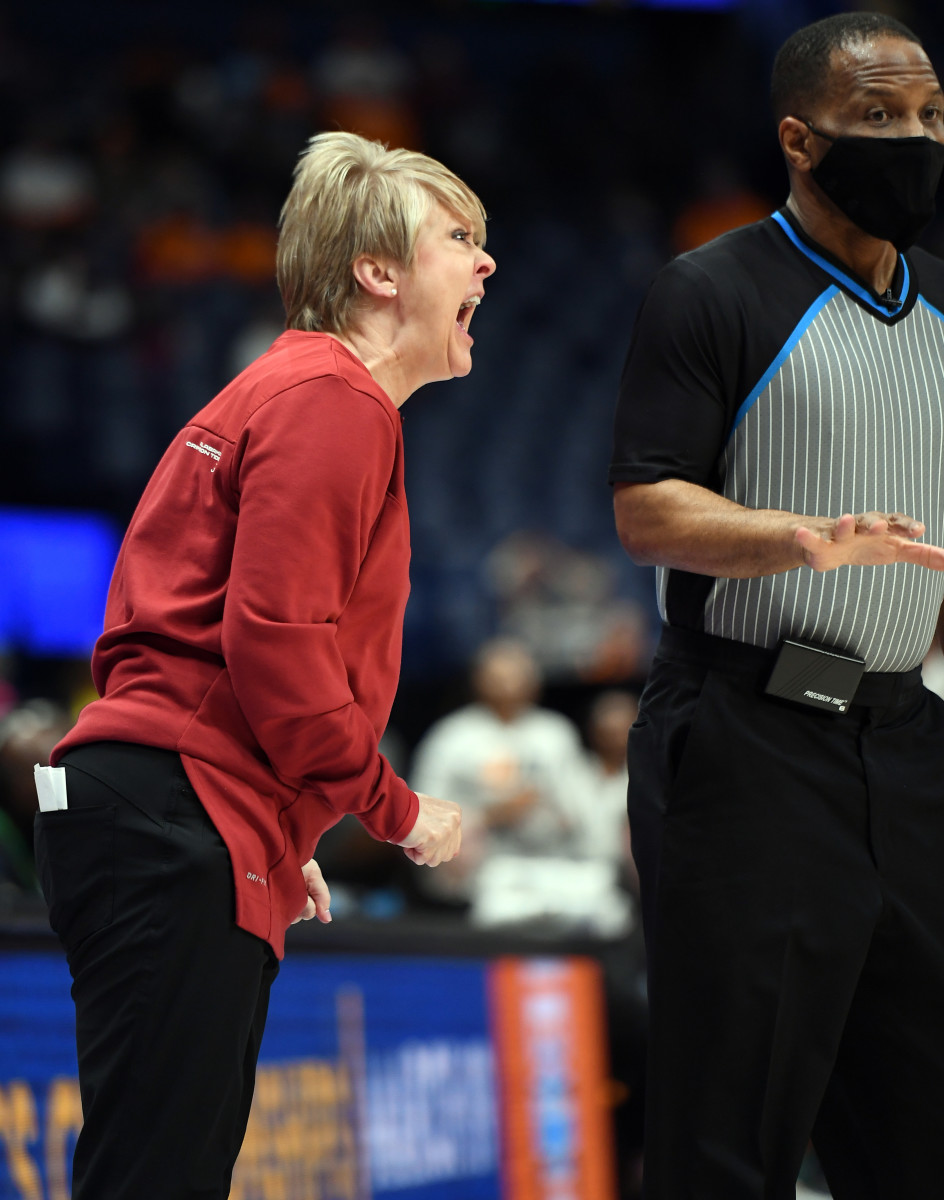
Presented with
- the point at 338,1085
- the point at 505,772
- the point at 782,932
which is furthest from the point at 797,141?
the point at 505,772

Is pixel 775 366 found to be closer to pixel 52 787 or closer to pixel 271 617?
pixel 271 617

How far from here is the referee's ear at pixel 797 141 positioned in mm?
2104

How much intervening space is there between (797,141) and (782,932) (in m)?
1.09

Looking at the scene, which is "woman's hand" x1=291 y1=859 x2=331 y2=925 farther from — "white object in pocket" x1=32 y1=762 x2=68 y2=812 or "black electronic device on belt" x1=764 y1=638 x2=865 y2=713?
"black electronic device on belt" x1=764 y1=638 x2=865 y2=713

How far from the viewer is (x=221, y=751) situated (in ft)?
5.87

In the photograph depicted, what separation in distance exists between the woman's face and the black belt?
→ 48 centimetres

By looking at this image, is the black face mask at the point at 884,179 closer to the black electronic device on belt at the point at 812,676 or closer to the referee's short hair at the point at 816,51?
the referee's short hair at the point at 816,51

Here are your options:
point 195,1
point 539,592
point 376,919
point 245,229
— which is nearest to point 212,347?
point 245,229

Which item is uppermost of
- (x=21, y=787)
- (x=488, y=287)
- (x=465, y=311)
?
(x=465, y=311)

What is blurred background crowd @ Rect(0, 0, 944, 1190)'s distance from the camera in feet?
22.6

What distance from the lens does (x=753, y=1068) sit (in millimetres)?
1917

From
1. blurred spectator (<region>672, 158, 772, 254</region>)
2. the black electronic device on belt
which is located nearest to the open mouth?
the black electronic device on belt

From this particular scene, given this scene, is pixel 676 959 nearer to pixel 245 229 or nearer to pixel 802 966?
pixel 802 966

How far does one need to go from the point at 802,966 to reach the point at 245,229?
8331mm
